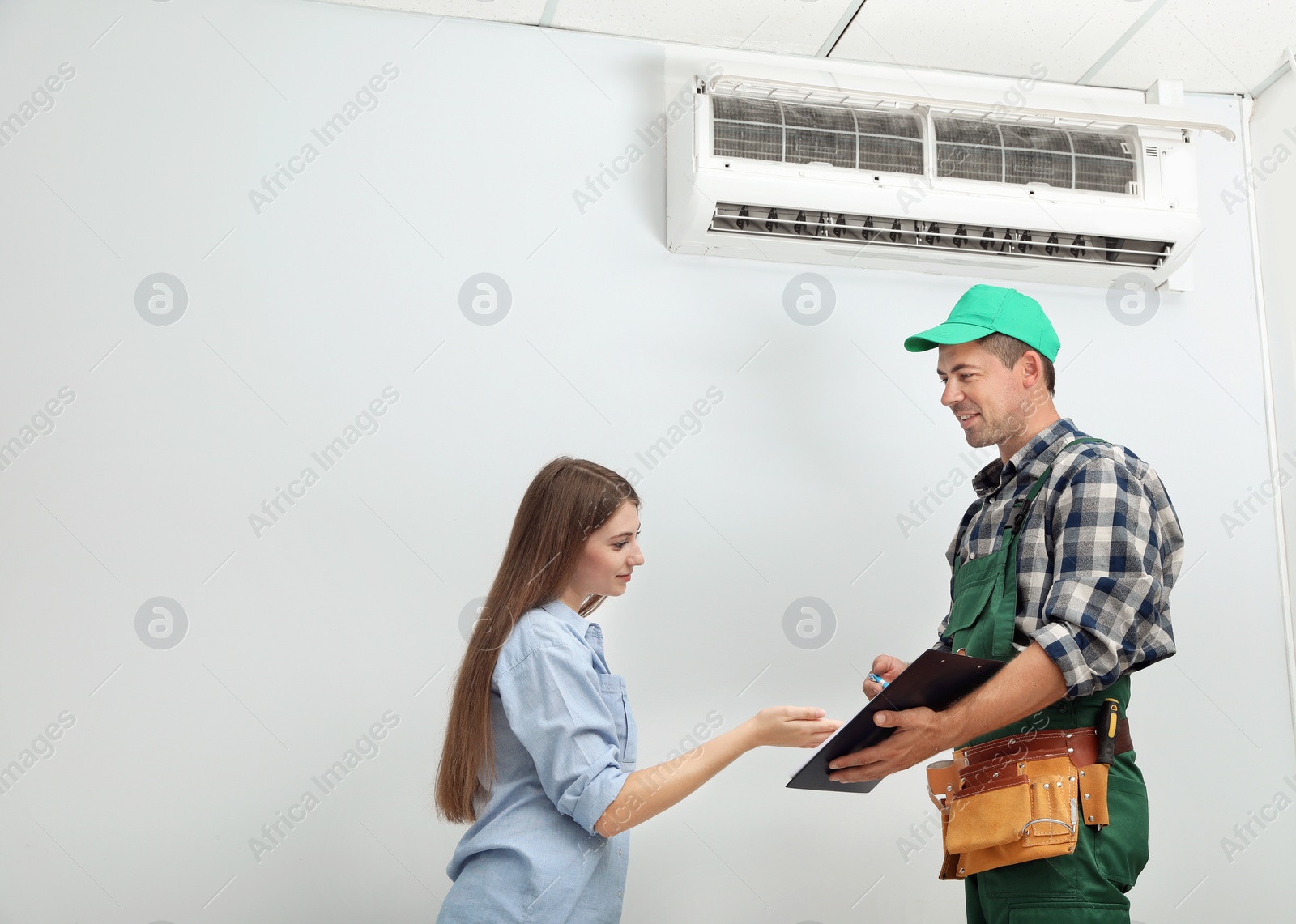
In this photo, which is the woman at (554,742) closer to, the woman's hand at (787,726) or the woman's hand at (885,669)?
the woman's hand at (787,726)

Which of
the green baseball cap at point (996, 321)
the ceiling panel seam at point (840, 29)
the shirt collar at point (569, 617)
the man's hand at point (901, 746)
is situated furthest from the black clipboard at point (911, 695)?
the ceiling panel seam at point (840, 29)

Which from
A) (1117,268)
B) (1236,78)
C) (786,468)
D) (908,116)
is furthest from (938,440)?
(1236,78)

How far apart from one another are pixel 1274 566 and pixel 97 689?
261 centimetres

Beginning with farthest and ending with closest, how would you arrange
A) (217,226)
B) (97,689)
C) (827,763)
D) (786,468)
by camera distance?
(786,468) < (217,226) < (97,689) < (827,763)

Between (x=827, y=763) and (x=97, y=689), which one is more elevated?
(x=827, y=763)

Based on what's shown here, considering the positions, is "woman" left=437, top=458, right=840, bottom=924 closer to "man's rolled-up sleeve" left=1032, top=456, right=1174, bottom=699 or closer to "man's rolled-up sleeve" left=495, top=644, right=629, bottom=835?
"man's rolled-up sleeve" left=495, top=644, right=629, bottom=835

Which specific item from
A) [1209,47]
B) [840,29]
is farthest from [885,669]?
[1209,47]

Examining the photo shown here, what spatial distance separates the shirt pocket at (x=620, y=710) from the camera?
154 cm

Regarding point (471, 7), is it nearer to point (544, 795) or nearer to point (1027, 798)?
point (544, 795)

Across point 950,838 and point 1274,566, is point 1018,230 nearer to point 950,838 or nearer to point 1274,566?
point 1274,566

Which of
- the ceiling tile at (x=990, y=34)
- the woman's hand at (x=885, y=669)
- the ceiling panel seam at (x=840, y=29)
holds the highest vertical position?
the ceiling tile at (x=990, y=34)

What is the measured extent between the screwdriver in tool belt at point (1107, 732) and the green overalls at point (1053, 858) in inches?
0.4

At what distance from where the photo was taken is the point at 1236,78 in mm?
2676

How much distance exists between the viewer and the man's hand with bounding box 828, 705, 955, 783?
1.55 metres
